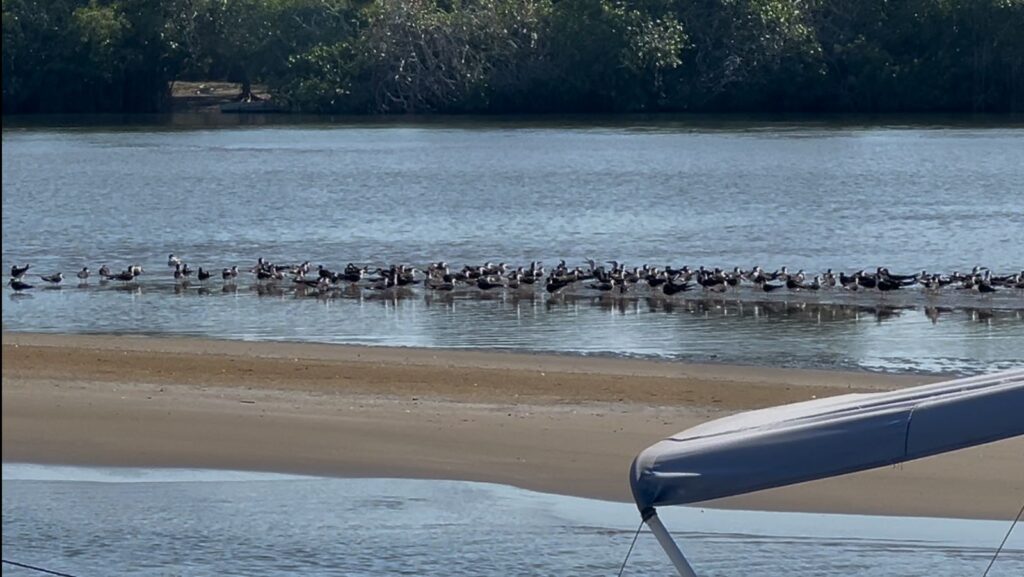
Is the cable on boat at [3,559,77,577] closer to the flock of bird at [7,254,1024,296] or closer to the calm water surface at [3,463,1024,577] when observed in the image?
the calm water surface at [3,463,1024,577]

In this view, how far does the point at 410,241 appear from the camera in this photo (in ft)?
107

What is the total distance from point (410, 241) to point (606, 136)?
3573cm

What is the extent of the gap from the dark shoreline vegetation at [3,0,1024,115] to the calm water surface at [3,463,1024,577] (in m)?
72.2

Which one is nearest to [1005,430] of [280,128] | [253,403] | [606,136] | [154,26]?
[253,403]

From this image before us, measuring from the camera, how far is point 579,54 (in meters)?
83.8

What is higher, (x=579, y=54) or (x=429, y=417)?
(x=579, y=54)

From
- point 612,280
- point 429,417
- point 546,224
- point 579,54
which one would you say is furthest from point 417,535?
point 579,54

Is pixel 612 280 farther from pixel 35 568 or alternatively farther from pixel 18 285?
pixel 35 568

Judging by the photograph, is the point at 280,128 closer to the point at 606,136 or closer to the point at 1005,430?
the point at 606,136

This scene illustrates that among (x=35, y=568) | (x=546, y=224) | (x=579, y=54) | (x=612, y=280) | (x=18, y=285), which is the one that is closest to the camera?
(x=35, y=568)

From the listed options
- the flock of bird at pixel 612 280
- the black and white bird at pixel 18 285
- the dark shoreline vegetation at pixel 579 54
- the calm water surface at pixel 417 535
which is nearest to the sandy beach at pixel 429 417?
the calm water surface at pixel 417 535

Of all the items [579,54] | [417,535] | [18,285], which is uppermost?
[579,54]

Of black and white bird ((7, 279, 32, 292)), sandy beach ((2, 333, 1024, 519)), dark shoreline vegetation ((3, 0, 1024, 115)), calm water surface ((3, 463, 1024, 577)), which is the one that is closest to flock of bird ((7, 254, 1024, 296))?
black and white bird ((7, 279, 32, 292))

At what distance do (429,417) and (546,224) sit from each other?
23.4 meters
